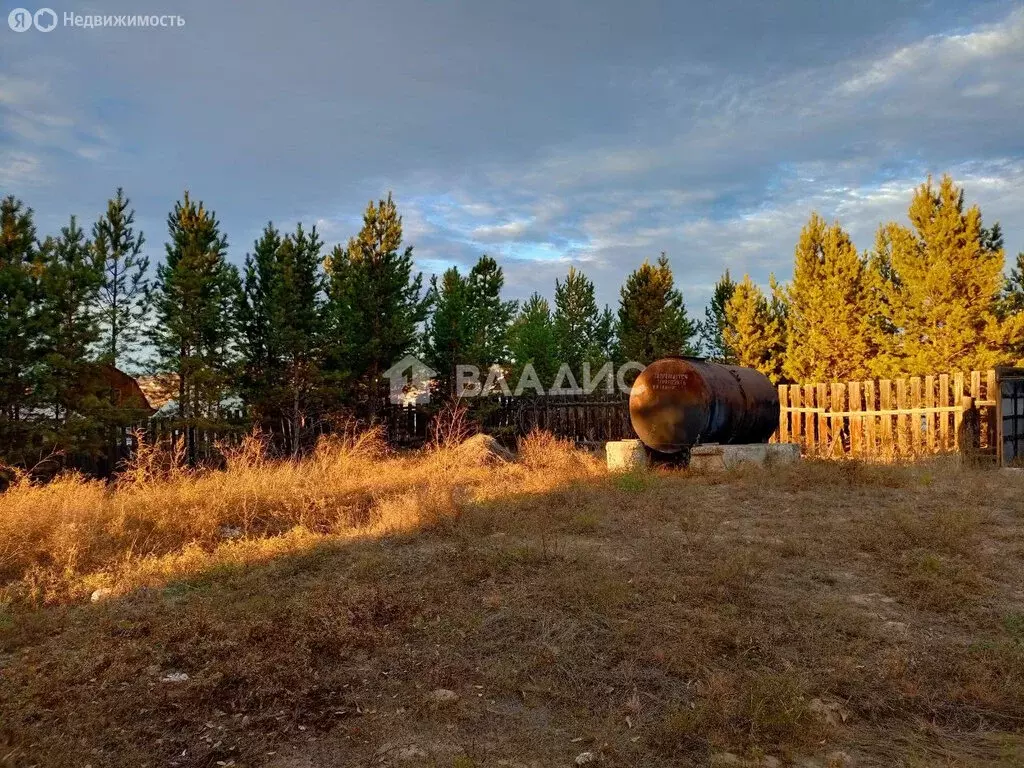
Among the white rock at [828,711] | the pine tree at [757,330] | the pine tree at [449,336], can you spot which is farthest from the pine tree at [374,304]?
the white rock at [828,711]

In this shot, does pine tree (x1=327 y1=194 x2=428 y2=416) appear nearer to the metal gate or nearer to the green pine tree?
the green pine tree

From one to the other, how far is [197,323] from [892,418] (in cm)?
1628

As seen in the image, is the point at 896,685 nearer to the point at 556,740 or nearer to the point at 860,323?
the point at 556,740

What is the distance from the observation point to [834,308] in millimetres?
22938

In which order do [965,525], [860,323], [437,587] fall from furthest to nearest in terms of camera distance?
[860,323]
[965,525]
[437,587]

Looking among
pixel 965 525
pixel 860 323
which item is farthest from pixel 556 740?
pixel 860 323

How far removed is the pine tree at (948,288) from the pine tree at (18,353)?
23382mm

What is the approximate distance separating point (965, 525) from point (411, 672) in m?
6.12

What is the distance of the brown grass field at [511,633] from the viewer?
3.41m

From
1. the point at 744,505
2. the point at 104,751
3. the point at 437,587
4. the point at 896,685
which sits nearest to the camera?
the point at 104,751

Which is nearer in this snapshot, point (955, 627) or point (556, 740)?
point (556, 740)

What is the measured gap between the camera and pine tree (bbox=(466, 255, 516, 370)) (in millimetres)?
19719

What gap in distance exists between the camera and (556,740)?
3.42 meters

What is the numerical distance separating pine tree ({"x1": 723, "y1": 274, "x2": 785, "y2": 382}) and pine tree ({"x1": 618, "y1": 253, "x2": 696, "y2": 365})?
1.95m
